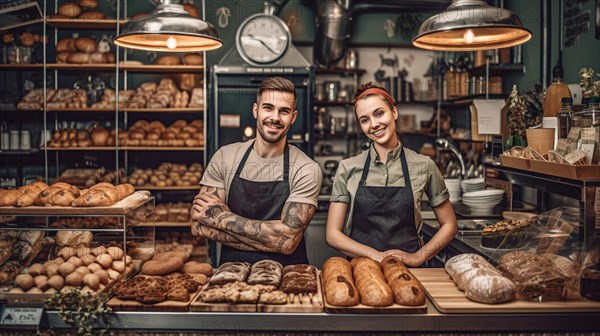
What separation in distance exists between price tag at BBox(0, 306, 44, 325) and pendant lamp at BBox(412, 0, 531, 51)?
176 cm

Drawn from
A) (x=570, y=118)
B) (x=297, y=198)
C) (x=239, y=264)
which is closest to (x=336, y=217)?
(x=297, y=198)

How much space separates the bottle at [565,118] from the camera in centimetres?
264

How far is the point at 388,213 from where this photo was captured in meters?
2.76

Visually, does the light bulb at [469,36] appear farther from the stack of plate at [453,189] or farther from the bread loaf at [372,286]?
the stack of plate at [453,189]

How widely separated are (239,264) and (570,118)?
164 centimetres

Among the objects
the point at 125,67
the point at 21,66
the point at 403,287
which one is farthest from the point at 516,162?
the point at 21,66

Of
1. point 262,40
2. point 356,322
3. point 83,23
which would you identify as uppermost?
point 83,23

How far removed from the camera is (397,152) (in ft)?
8.96

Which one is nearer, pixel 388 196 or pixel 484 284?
pixel 484 284

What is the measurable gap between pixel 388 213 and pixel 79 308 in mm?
1469

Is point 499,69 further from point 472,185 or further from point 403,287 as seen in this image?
point 403,287

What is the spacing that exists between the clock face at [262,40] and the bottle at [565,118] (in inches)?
124

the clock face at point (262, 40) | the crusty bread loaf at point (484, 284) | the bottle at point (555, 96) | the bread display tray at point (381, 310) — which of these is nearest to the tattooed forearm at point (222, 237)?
the bread display tray at point (381, 310)

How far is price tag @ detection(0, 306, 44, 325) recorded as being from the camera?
184 cm
